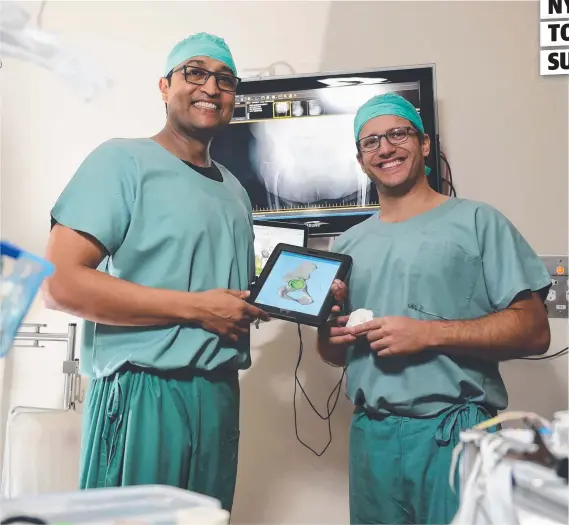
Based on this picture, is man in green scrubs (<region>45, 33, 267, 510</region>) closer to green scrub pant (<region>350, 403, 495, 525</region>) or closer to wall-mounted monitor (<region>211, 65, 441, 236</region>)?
green scrub pant (<region>350, 403, 495, 525</region>)

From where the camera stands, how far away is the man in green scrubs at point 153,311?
105cm

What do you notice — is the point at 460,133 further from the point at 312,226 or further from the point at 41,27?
the point at 41,27

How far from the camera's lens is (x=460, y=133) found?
1793mm

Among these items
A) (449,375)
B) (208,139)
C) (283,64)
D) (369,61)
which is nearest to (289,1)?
(283,64)

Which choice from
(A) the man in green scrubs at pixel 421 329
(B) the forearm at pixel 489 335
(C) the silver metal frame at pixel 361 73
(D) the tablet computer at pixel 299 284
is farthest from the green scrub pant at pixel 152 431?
(C) the silver metal frame at pixel 361 73

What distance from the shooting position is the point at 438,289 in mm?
1258

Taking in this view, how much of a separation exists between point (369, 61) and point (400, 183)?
0.65m

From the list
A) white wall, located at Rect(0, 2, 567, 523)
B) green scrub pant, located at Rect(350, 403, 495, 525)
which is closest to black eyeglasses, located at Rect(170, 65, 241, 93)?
white wall, located at Rect(0, 2, 567, 523)

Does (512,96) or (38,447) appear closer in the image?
(38,447)

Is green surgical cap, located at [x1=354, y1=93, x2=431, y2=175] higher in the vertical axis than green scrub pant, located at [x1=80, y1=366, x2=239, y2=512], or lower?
higher

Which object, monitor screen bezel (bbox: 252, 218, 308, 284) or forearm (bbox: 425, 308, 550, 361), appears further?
monitor screen bezel (bbox: 252, 218, 308, 284)

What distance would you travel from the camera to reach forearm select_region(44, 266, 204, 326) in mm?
1043

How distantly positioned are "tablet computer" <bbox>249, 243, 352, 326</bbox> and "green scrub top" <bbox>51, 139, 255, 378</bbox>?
0.07 m

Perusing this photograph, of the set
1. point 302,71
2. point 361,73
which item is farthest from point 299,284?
point 302,71
